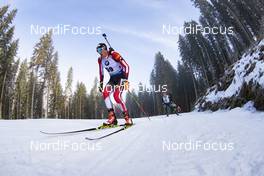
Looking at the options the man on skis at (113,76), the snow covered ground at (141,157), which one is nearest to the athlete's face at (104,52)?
the man on skis at (113,76)

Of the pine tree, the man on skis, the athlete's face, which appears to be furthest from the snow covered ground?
the pine tree

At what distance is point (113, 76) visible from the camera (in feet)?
27.4

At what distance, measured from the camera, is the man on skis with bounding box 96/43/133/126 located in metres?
8.25

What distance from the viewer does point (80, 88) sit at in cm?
6744

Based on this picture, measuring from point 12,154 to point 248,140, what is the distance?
3.94m

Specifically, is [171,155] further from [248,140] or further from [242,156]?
[248,140]

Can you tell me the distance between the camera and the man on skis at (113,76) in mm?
8250

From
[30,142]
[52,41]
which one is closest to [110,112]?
[30,142]

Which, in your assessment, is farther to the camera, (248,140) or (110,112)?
(110,112)

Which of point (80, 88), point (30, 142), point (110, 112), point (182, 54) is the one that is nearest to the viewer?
point (30, 142)

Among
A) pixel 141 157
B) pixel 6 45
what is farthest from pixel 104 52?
pixel 6 45

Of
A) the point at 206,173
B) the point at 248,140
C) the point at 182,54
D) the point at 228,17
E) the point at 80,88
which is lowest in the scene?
the point at 206,173

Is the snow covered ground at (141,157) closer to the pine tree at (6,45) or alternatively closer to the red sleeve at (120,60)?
the red sleeve at (120,60)

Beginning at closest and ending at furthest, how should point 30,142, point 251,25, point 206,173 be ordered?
point 206,173 < point 30,142 < point 251,25
